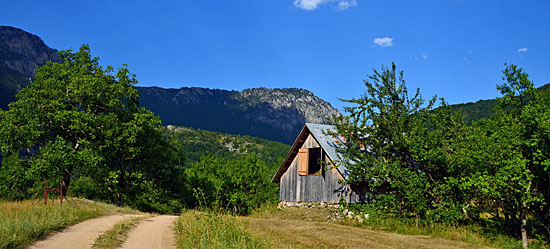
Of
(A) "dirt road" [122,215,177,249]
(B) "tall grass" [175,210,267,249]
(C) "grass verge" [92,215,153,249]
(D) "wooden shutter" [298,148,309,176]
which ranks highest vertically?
(D) "wooden shutter" [298,148,309,176]

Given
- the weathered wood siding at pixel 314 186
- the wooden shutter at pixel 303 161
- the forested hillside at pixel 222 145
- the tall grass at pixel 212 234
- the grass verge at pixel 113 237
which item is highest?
the forested hillside at pixel 222 145

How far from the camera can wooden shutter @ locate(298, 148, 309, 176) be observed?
26.4 meters

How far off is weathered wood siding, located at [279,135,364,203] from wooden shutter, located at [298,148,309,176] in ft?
1.59

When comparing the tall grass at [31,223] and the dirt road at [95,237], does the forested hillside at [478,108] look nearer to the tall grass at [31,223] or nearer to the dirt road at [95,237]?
the dirt road at [95,237]

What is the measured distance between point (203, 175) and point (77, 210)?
127ft

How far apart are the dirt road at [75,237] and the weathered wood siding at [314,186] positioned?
43.4 ft

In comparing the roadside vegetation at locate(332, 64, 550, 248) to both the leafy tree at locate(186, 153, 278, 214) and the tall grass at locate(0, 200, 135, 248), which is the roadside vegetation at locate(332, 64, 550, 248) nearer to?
the tall grass at locate(0, 200, 135, 248)

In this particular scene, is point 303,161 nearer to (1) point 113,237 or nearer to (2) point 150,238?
(2) point 150,238

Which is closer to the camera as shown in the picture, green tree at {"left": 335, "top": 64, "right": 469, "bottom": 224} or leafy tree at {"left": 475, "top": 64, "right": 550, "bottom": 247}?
leafy tree at {"left": 475, "top": 64, "right": 550, "bottom": 247}

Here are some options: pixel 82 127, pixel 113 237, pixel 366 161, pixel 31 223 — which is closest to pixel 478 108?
pixel 366 161

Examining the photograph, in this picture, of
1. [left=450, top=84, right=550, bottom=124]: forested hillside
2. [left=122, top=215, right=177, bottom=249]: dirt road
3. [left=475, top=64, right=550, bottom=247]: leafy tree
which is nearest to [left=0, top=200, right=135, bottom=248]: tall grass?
[left=122, top=215, right=177, bottom=249]: dirt road

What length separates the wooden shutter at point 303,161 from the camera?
2638 centimetres

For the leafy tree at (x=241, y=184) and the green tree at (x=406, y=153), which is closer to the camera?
the green tree at (x=406, y=153)

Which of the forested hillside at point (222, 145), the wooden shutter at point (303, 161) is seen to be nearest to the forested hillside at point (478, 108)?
the forested hillside at point (222, 145)
